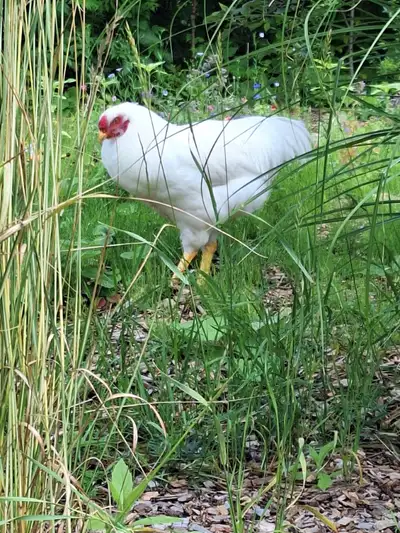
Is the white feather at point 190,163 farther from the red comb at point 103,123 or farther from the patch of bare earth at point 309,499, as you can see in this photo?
the patch of bare earth at point 309,499

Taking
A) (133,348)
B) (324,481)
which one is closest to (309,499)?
(324,481)

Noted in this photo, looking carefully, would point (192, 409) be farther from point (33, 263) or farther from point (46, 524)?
point (33, 263)

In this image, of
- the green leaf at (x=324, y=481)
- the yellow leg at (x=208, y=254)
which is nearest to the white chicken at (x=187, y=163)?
the yellow leg at (x=208, y=254)

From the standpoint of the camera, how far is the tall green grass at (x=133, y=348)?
1.15 metres

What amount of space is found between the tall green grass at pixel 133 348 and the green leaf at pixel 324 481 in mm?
45

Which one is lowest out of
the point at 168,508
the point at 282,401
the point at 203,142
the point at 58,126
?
the point at 168,508

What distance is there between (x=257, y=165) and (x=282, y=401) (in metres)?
1.73

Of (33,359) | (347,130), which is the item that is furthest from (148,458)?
(347,130)

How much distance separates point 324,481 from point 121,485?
429 mm

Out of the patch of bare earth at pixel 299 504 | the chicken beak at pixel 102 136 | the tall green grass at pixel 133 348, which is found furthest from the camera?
the chicken beak at pixel 102 136

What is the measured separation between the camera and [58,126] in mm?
1186

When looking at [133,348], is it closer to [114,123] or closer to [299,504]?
[299,504]

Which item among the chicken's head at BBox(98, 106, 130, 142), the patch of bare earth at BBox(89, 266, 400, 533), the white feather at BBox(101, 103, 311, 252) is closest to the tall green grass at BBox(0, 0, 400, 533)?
the patch of bare earth at BBox(89, 266, 400, 533)

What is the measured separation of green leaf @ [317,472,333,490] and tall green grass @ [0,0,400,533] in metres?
0.04
